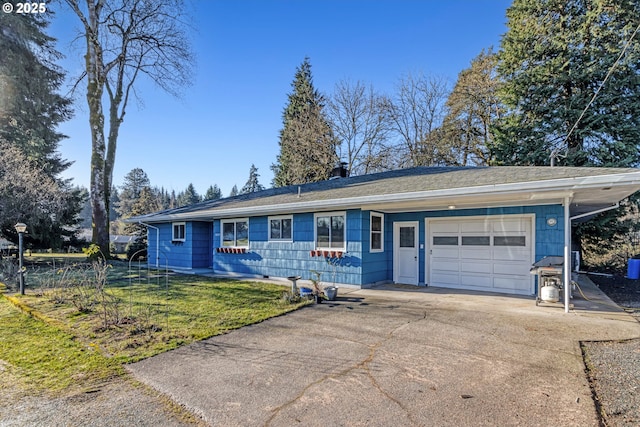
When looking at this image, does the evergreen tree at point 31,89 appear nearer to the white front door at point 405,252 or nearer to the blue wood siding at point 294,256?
the blue wood siding at point 294,256

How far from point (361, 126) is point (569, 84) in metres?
11.0

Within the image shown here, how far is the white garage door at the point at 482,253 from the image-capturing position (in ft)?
24.5

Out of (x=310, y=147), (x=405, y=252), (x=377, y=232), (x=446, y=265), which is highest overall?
(x=310, y=147)

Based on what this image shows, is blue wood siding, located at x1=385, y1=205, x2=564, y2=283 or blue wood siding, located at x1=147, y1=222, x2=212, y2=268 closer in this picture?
blue wood siding, located at x1=385, y1=205, x2=564, y2=283

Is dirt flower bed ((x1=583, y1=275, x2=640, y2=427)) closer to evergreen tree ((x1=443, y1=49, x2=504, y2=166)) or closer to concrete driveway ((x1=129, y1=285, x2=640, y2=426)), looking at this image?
concrete driveway ((x1=129, y1=285, x2=640, y2=426))

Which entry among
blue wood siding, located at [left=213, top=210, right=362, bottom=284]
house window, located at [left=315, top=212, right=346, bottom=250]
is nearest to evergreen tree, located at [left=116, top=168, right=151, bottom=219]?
blue wood siding, located at [left=213, top=210, right=362, bottom=284]

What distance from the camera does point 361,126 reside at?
21.2 metres

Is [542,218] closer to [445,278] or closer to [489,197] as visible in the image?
[489,197]

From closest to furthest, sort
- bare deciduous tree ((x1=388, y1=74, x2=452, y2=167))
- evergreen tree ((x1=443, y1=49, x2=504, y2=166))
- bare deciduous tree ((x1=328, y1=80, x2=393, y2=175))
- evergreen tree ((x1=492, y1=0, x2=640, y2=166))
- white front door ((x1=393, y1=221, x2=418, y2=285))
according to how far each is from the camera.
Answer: white front door ((x1=393, y1=221, x2=418, y2=285)), evergreen tree ((x1=492, y1=0, x2=640, y2=166)), evergreen tree ((x1=443, y1=49, x2=504, y2=166)), bare deciduous tree ((x1=388, y1=74, x2=452, y2=167)), bare deciduous tree ((x1=328, y1=80, x2=393, y2=175))

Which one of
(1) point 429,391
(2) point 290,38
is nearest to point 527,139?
(2) point 290,38

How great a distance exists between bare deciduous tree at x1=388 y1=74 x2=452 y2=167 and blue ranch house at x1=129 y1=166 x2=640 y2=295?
10.2m

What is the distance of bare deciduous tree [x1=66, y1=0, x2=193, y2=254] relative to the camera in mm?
15125

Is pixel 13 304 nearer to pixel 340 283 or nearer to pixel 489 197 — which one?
pixel 340 283

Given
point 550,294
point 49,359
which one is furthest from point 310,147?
point 49,359
